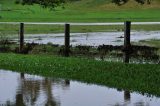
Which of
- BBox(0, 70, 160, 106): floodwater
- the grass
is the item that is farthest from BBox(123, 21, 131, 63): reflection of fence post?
the grass

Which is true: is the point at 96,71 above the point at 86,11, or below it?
below

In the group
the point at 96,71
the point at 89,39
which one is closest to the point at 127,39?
the point at 96,71

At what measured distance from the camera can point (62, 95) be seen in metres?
13.0

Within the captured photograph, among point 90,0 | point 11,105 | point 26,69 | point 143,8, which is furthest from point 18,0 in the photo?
point 90,0

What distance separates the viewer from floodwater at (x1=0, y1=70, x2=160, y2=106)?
39.6 ft

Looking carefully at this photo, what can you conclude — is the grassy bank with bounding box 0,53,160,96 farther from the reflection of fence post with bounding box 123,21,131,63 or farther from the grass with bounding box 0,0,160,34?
the grass with bounding box 0,0,160,34

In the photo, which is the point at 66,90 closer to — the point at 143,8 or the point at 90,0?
the point at 143,8

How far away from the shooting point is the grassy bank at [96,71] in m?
14.3

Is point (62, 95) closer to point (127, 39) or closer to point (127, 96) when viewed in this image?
point (127, 96)

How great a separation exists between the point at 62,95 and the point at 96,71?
3837mm

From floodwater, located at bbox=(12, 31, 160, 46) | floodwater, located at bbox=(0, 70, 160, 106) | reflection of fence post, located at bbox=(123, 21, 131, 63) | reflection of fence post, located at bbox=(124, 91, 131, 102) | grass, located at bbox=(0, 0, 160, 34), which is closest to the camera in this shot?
floodwater, located at bbox=(0, 70, 160, 106)

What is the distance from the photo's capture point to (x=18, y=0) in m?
17.8

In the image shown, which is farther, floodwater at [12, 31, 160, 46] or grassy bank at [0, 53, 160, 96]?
floodwater at [12, 31, 160, 46]

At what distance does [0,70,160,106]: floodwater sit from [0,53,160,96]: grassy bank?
0.53 meters
